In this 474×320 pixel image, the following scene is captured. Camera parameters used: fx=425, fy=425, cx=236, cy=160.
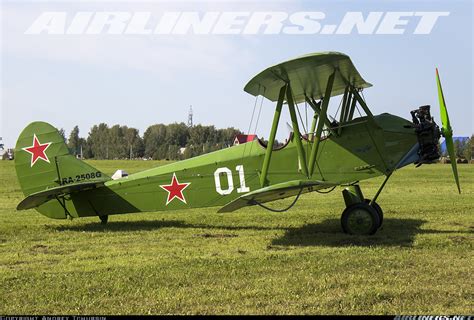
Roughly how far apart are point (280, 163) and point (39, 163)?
5.33 metres

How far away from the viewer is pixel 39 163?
9422 mm

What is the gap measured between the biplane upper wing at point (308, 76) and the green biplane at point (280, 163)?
0.06 feet

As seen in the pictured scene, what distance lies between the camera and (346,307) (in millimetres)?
4164

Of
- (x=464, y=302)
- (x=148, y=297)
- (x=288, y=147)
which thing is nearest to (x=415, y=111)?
(x=288, y=147)

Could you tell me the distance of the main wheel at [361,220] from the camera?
7.68 m

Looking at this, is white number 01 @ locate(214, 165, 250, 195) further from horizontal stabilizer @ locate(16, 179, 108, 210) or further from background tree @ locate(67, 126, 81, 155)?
background tree @ locate(67, 126, 81, 155)

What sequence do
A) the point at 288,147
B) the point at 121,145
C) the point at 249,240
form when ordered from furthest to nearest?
the point at 121,145, the point at 288,147, the point at 249,240

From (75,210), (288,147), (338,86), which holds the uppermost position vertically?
(338,86)

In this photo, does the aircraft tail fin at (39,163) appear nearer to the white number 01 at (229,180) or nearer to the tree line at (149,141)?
the white number 01 at (229,180)

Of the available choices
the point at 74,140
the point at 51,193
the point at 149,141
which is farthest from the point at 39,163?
the point at 74,140

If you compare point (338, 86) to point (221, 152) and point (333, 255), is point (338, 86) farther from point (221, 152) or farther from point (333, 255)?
point (333, 255)

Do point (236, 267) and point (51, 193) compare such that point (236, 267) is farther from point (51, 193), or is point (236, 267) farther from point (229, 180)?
point (51, 193)

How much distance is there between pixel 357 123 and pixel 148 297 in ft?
17.3

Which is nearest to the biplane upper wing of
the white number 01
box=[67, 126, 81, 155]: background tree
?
the white number 01
